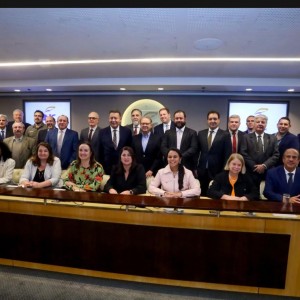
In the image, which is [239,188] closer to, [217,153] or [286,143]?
[217,153]

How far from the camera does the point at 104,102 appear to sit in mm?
6926

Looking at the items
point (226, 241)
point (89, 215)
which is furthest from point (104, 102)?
point (226, 241)

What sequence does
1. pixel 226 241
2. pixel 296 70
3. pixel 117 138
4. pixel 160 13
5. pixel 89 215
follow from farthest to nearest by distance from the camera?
A: pixel 296 70, pixel 117 138, pixel 160 13, pixel 89 215, pixel 226 241

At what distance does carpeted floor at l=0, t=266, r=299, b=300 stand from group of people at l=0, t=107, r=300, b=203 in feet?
2.87

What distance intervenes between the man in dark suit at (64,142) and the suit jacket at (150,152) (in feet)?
3.64

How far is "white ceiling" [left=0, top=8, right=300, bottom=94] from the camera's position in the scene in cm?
245

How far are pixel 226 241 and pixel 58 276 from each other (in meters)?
1.62

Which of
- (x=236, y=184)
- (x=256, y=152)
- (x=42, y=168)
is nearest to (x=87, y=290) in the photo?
(x=42, y=168)

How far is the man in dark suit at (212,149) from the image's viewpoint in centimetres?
324

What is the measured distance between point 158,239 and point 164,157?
1.59 m

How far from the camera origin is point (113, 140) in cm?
348

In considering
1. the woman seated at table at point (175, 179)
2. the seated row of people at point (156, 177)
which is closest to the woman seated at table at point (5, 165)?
the seated row of people at point (156, 177)

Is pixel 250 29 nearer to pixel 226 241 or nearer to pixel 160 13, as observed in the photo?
pixel 160 13

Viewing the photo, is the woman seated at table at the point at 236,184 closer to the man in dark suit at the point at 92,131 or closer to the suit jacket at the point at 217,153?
the suit jacket at the point at 217,153
